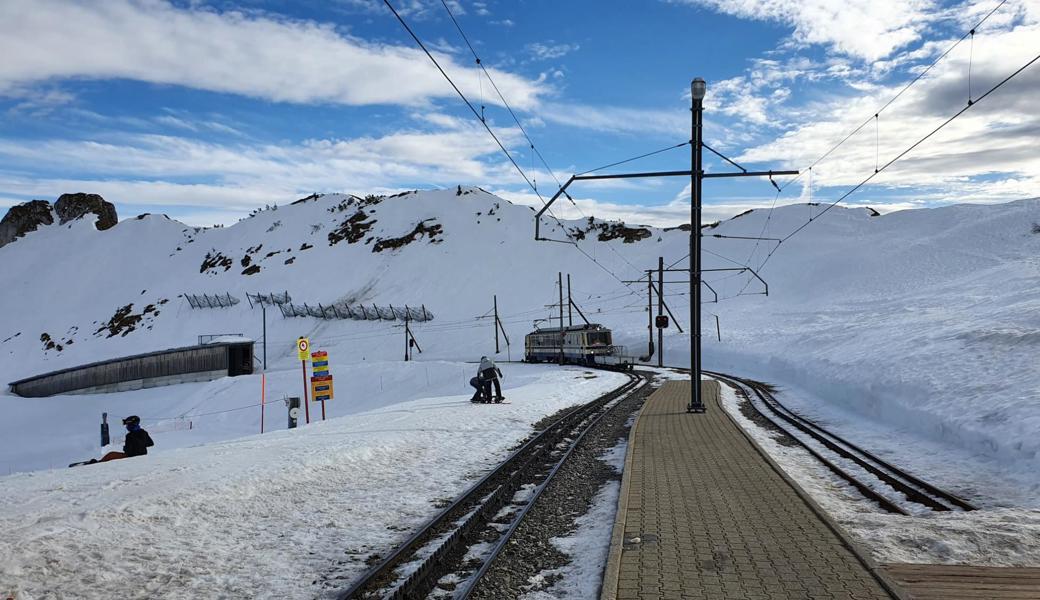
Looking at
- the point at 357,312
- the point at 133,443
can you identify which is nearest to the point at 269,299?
the point at 357,312

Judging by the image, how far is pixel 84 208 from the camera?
139125mm

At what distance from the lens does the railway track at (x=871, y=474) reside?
391 inches

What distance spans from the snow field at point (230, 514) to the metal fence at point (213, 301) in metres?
91.5

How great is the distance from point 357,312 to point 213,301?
88.6ft

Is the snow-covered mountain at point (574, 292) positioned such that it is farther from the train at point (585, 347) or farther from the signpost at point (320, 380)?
the signpost at point (320, 380)

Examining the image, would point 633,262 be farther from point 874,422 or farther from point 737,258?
point 874,422

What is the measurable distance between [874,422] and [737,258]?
2937 inches

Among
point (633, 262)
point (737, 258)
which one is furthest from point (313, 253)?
point (737, 258)

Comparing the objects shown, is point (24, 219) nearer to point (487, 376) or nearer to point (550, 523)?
point (487, 376)

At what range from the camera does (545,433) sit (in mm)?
16531

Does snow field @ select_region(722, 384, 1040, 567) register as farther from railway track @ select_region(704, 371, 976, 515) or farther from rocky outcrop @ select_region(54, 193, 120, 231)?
rocky outcrop @ select_region(54, 193, 120, 231)

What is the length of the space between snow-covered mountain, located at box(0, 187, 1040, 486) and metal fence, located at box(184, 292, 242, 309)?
1377 millimetres

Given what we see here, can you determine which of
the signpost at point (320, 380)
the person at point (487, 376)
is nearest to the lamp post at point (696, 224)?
the person at point (487, 376)

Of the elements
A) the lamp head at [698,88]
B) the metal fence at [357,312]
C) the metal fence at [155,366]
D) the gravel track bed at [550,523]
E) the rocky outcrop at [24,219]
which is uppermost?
the rocky outcrop at [24,219]
